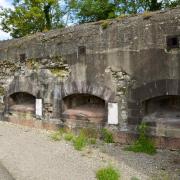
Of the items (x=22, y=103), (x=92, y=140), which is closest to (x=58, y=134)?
(x=92, y=140)

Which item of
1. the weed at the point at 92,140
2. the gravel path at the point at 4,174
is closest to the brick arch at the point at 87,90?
the weed at the point at 92,140

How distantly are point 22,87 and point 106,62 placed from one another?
12.0 ft

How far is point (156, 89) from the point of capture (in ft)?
25.0

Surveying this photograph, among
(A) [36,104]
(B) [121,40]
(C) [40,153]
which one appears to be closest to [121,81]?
(B) [121,40]

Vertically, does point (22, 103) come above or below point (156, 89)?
below

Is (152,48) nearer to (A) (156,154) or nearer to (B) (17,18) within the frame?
(A) (156,154)

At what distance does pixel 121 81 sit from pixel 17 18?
19436 millimetres

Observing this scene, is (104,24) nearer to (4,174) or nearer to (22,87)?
(22,87)

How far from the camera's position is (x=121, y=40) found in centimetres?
834

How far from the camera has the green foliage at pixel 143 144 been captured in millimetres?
7473

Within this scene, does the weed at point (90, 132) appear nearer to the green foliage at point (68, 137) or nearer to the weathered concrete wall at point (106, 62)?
the green foliage at point (68, 137)

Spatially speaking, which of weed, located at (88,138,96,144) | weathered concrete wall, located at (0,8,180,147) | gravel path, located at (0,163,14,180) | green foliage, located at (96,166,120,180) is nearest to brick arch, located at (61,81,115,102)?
weathered concrete wall, located at (0,8,180,147)

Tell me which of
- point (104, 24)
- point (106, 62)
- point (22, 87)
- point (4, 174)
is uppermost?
point (104, 24)

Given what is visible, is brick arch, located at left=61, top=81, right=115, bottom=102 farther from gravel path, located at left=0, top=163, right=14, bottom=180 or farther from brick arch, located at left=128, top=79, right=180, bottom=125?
gravel path, located at left=0, top=163, right=14, bottom=180
